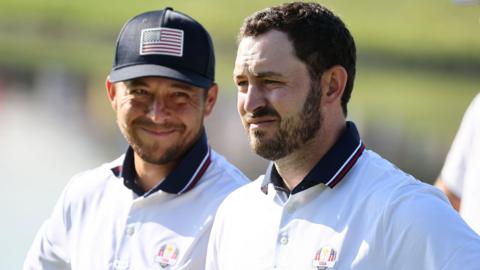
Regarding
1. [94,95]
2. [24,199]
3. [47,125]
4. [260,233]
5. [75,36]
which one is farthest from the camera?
[75,36]

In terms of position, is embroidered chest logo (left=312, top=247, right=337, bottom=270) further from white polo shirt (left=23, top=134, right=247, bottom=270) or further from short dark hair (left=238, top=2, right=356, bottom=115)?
white polo shirt (left=23, top=134, right=247, bottom=270)

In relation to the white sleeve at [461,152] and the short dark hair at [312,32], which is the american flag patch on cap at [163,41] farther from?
the white sleeve at [461,152]

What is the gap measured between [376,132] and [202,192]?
42.7 ft

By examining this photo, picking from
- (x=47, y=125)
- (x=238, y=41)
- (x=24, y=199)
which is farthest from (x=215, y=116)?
(x=238, y=41)

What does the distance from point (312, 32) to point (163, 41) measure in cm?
86

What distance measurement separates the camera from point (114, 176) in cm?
442

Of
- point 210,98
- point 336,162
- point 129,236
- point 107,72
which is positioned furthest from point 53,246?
point 107,72

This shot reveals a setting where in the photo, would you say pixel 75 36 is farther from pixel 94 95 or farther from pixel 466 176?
pixel 466 176

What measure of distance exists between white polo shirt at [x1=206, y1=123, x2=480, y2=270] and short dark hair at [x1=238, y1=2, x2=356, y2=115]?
0.61 feet

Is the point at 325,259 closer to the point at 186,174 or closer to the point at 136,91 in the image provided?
the point at 186,174

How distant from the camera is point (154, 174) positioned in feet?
14.1

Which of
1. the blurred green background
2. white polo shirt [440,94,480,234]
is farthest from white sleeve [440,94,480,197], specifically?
the blurred green background

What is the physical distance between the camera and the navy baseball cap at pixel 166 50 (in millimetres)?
4223

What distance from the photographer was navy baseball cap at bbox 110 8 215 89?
4223 mm
